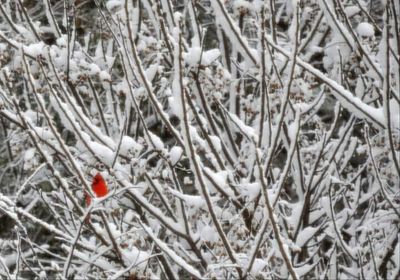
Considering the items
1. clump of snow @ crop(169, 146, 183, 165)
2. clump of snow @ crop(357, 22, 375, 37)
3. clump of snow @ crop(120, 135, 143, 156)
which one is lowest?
clump of snow @ crop(169, 146, 183, 165)

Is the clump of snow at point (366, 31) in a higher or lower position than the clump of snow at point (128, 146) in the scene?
higher

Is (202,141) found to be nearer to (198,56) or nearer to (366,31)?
(198,56)

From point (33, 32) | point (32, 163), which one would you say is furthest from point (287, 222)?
point (33, 32)

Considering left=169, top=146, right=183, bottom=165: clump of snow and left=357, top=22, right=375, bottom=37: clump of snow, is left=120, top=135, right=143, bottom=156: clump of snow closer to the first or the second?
left=169, top=146, right=183, bottom=165: clump of snow

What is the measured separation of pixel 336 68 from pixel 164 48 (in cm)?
119

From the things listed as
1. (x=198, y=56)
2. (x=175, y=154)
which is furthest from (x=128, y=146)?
(x=198, y=56)

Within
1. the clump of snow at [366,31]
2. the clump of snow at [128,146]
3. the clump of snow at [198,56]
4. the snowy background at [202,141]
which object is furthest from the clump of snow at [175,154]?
the clump of snow at [366,31]

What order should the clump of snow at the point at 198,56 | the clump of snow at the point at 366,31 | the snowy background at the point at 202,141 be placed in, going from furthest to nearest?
the clump of snow at the point at 366,31 → the clump of snow at the point at 198,56 → the snowy background at the point at 202,141

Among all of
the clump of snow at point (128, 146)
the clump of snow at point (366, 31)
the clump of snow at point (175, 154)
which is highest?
the clump of snow at point (366, 31)

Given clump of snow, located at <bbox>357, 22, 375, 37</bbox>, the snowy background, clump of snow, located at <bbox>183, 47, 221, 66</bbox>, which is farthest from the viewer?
clump of snow, located at <bbox>357, 22, 375, 37</bbox>

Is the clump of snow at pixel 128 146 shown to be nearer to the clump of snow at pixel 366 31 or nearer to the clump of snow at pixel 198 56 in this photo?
the clump of snow at pixel 198 56

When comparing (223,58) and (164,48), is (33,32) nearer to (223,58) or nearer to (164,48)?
(164,48)

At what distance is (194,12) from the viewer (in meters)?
3.16

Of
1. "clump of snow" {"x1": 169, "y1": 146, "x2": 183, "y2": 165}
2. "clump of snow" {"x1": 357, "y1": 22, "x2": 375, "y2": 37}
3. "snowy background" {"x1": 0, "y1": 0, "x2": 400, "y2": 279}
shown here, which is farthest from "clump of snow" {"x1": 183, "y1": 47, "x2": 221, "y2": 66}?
"clump of snow" {"x1": 357, "y1": 22, "x2": 375, "y2": 37}
